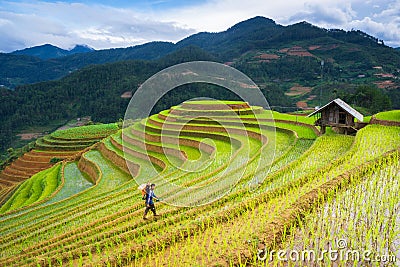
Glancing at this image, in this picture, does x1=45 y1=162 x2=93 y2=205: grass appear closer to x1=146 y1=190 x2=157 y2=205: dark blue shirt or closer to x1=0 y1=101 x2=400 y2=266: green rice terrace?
x1=0 y1=101 x2=400 y2=266: green rice terrace

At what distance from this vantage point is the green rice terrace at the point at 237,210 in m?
4.33

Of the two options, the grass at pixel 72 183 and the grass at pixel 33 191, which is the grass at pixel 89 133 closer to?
the grass at pixel 72 183

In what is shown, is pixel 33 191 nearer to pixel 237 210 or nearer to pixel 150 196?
pixel 150 196

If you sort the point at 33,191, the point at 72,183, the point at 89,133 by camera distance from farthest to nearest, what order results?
the point at 89,133 < the point at 33,191 < the point at 72,183

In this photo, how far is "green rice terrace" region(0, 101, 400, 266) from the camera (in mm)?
4332

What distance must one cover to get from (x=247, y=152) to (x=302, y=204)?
294 inches

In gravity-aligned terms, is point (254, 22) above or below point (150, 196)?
above

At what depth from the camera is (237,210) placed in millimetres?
5922

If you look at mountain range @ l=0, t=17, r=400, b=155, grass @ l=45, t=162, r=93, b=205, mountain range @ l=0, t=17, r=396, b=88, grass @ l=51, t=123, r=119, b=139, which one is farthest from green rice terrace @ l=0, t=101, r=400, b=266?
mountain range @ l=0, t=17, r=396, b=88

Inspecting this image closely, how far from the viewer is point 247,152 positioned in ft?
41.8

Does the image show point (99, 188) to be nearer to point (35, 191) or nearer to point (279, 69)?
point (35, 191)

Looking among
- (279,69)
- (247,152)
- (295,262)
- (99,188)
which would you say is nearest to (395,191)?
(295,262)

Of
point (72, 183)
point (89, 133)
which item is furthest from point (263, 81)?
point (72, 183)

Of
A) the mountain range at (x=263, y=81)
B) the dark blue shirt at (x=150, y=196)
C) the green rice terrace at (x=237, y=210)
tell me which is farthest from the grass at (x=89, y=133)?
the dark blue shirt at (x=150, y=196)
